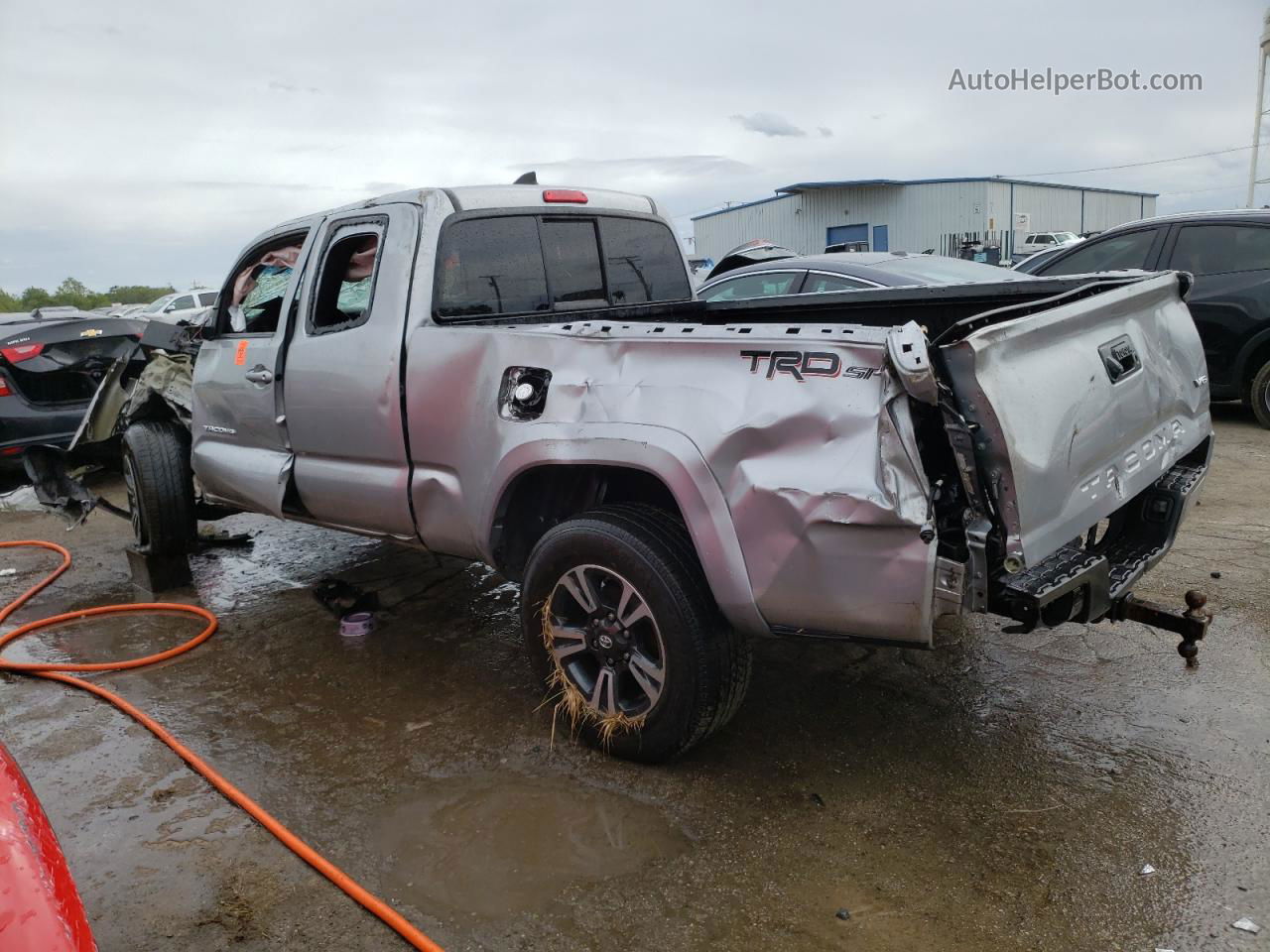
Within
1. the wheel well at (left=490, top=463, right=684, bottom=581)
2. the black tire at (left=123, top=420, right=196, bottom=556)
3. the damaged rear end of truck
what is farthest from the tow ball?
the black tire at (left=123, top=420, right=196, bottom=556)

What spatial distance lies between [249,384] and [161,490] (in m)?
1.22

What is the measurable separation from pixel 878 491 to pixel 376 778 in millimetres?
1946

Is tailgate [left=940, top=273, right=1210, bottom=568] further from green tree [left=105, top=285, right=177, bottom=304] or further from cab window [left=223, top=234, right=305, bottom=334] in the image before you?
green tree [left=105, top=285, right=177, bottom=304]

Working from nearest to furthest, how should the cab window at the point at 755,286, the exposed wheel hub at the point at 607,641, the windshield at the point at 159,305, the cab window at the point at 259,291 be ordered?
the exposed wheel hub at the point at 607,641 → the cab window at the point at 259,291 → the cab window at the point at 755,286 → the windshield at the point at 159,305

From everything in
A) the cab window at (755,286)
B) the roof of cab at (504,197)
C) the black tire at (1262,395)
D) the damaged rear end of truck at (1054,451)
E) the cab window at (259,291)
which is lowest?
the black tire at (1262,395)

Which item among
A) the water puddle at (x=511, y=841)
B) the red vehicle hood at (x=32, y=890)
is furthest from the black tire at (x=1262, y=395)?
the red vehicle hood at (x=32, y=890)

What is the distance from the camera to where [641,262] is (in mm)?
4465

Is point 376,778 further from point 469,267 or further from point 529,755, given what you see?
point 469,267

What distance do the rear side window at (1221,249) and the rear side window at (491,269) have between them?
18.4 ft

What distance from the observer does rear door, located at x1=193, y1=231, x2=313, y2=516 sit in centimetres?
432

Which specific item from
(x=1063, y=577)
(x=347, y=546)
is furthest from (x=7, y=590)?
(x=1063, y=577)

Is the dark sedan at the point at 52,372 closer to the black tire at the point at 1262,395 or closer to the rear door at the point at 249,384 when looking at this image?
the rear door at the point at 249,384

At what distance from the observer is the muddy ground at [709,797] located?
2414 mm

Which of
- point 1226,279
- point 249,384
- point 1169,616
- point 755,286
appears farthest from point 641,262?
point 1226,279
